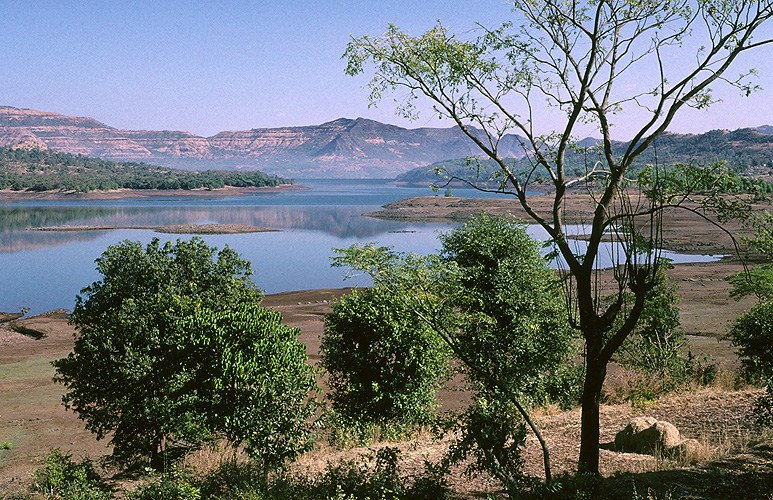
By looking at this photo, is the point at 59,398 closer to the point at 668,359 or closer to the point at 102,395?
the point at 102,395

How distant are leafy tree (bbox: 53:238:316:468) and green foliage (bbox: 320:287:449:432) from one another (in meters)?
3.19

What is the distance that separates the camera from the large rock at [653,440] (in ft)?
43.5

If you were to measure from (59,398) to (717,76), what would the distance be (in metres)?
29.3

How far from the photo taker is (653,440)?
1367 centimetres

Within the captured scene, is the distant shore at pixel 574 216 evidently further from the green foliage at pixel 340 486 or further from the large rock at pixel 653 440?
the green foliage at pixel 340 486

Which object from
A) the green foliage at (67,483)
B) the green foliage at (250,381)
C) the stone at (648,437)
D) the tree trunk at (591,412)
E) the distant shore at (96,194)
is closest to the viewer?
the tree trunk at (591,412)

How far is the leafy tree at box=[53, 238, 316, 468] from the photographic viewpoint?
14.1 metres

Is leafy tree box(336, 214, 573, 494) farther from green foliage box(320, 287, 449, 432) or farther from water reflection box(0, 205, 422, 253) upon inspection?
water reflection box(0, 205, 422, 253)

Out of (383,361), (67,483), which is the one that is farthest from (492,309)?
(67,483)

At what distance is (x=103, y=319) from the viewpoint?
15422 mm

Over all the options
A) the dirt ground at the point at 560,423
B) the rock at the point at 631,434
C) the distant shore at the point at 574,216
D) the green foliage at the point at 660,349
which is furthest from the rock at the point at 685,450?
the distant shore at the point at 574,216

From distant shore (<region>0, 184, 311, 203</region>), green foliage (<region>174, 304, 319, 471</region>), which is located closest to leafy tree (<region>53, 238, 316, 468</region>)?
green foliage (<region>174, 304, 319, 471</region>)

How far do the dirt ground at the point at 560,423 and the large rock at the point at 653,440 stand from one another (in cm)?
51

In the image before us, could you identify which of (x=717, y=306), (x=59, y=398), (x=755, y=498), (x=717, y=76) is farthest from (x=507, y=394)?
(x=717, y=306)
